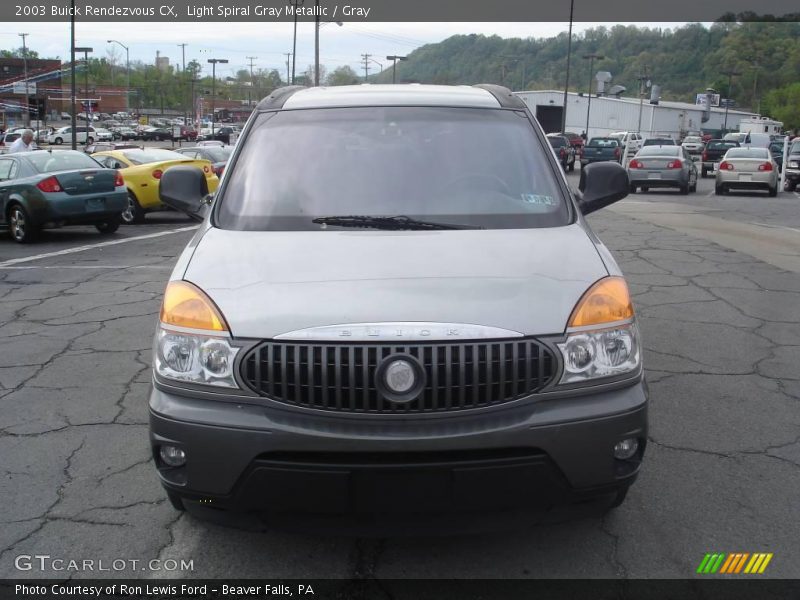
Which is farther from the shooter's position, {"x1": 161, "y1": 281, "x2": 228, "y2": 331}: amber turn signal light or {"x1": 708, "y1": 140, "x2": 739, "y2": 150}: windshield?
{"x1": 708, "y1": 140, "x2": 739, "y2": 150}: windshield

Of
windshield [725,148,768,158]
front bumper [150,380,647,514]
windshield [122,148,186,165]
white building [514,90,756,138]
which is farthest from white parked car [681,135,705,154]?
front bumper [150,380,647,514]

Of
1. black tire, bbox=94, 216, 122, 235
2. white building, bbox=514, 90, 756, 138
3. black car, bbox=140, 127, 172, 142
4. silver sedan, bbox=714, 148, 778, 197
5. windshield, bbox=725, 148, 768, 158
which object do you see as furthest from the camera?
white building, bbox=514, 90, 756, 138

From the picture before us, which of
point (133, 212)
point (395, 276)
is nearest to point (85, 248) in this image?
point (133, 212)

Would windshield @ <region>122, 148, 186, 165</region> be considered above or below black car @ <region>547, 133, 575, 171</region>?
below

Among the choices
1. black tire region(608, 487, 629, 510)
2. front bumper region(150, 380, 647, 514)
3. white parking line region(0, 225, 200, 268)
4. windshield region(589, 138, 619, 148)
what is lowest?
white parking line region(0, 225, 200, 268)

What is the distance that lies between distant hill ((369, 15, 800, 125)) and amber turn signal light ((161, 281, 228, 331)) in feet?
318

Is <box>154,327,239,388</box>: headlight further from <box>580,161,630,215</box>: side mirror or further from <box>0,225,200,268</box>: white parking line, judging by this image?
<box>0,225,200,268</box>: white parking line

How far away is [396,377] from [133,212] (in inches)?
564

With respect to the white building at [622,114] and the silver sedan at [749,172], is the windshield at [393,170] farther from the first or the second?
the white building at [622,114]

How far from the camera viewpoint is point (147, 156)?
16.9 m

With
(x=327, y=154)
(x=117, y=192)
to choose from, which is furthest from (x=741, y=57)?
(x=327, y=154)

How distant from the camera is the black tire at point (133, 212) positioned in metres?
15.6

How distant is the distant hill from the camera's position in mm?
103812

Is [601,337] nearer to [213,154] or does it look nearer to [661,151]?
[213,154]
